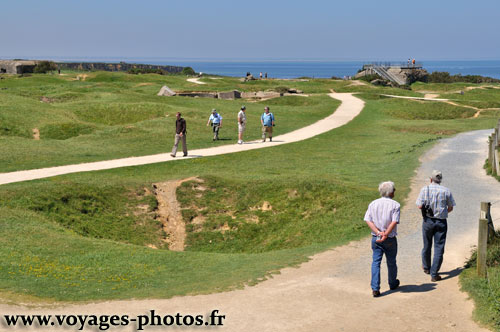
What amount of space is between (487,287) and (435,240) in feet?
5.32

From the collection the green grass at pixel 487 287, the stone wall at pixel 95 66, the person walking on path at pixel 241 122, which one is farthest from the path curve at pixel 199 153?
the stone wall at pixel 95 66

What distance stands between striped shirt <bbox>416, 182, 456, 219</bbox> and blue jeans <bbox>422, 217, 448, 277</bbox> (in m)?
0.21

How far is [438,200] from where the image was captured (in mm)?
13102

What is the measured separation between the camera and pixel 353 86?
261ft

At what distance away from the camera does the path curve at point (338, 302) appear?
432 inches

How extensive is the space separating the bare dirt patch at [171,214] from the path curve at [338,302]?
26.5 feet

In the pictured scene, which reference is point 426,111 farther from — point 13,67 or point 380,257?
point 13,67

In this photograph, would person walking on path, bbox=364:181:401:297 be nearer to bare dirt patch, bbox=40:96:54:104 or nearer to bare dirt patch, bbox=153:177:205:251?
bare dirt patch, bbox=153:177:205:251


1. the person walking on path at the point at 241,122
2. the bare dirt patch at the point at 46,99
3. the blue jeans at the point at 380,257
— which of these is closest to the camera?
the blue jeans at the point at 380,257

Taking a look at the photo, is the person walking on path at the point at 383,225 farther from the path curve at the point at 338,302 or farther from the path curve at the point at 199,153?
the path curve at the point at 199,153

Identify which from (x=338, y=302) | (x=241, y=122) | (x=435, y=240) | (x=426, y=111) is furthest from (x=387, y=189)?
(x=426, y=111)

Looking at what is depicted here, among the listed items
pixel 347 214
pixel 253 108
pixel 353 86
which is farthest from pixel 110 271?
pixel 353 86

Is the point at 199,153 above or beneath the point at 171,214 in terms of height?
above

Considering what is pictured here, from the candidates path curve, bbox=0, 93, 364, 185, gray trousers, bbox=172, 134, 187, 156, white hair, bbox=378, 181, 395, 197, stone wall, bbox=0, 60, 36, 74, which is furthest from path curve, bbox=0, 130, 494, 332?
stone wall, bbox=0, 60, 36, 74
